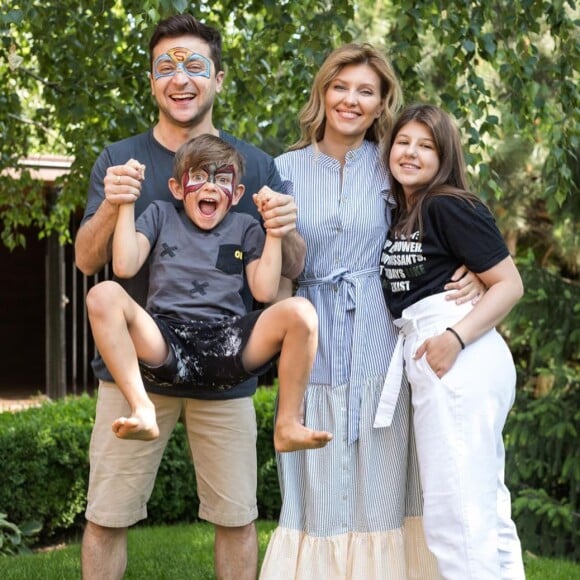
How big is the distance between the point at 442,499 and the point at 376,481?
0.27 m

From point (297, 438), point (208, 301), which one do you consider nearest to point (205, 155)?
point (208, 301)

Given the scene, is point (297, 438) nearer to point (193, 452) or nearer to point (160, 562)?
point (193, 452)

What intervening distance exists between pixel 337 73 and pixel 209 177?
629 millimetres

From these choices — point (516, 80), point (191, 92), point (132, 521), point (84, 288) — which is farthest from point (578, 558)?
point (84, 288)

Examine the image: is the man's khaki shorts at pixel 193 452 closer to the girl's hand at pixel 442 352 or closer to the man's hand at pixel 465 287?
the girl's hand at pixel 442 352

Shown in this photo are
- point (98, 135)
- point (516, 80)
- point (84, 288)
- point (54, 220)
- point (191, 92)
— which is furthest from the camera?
point (84, 288)

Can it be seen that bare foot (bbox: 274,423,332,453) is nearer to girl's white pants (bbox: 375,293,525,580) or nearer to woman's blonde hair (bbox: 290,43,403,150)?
girl's white pants (bbox: 375,293,525,580)

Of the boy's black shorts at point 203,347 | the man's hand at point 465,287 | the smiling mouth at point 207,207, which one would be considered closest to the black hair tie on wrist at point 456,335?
the man's hand at point 465,287

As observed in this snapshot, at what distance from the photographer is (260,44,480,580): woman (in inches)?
125

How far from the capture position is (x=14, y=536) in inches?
203

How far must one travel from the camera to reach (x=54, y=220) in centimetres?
764

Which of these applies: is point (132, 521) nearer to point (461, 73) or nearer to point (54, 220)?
point (461, 73)

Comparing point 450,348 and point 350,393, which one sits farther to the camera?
point 350,393

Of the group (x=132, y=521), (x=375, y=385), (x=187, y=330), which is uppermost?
(x=187, y=330)
